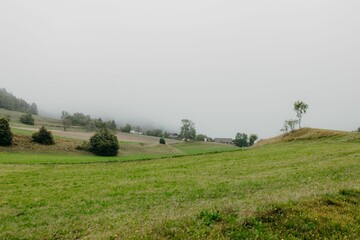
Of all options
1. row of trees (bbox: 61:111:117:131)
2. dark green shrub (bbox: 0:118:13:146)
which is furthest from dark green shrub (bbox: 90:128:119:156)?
row of trees (bbox: 61:111:117:131)

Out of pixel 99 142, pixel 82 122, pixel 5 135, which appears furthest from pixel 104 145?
pixel 82 122

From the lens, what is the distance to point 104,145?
290ft

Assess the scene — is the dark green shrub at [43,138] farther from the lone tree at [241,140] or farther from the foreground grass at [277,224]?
the lone tree at [241,140]

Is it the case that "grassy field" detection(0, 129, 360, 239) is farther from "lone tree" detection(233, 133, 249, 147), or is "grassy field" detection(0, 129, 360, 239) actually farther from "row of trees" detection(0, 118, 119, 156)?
"lone tree" detection(233, 133, 249, 147)

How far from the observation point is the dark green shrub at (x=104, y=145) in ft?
291

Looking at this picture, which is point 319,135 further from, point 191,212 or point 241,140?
point 241,140

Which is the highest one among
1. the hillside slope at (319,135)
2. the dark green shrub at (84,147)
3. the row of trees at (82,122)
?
the row of trees at (82,122)

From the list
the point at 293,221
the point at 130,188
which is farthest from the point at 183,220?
the point at 130,188

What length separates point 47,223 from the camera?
13625 millimetres

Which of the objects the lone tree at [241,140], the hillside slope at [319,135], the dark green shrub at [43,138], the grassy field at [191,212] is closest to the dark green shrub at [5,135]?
the dark green shrub at [43,138]

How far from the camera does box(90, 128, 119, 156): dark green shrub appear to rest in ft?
291

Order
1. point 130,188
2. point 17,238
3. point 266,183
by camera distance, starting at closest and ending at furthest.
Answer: point 17,238
point 266,183
point 130,188

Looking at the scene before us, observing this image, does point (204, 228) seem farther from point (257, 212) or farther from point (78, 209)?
point (78, 209)

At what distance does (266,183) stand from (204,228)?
1169 cm
